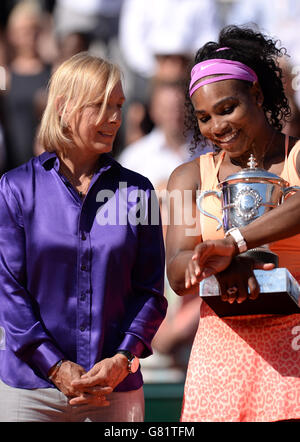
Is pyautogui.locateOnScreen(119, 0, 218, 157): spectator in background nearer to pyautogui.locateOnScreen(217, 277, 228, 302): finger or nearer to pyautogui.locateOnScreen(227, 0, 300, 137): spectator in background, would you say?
pyautogui.locateOnScreen(227, 0, 300, 137): spectator in background

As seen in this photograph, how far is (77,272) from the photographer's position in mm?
2729

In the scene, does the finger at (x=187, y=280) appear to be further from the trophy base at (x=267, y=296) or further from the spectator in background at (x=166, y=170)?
the spectator in background at (x=166, y=170)

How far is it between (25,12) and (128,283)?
443 centimetres

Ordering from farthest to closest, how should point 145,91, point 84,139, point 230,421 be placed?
point 145,91 → point 84,139 → point 230,421

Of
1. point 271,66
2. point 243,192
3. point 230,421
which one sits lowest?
point 230,421

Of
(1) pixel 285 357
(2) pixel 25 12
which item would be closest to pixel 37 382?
(1) pixel 285 357

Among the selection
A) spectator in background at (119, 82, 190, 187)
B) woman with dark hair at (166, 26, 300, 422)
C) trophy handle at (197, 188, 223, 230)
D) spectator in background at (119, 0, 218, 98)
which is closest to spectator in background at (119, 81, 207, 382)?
spectator in background at (119, 82, 190, 187)

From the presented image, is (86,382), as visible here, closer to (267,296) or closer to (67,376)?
(67,376)

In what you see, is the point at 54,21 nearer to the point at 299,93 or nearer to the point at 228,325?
the point at 299,93

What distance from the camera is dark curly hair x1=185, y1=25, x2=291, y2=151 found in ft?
9.25

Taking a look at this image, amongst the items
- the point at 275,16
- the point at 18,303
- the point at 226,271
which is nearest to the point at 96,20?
the point at 275,16

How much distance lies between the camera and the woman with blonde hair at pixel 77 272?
8.76 ft

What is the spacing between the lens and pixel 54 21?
678 cm

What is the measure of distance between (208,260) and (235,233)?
134 millimetres
